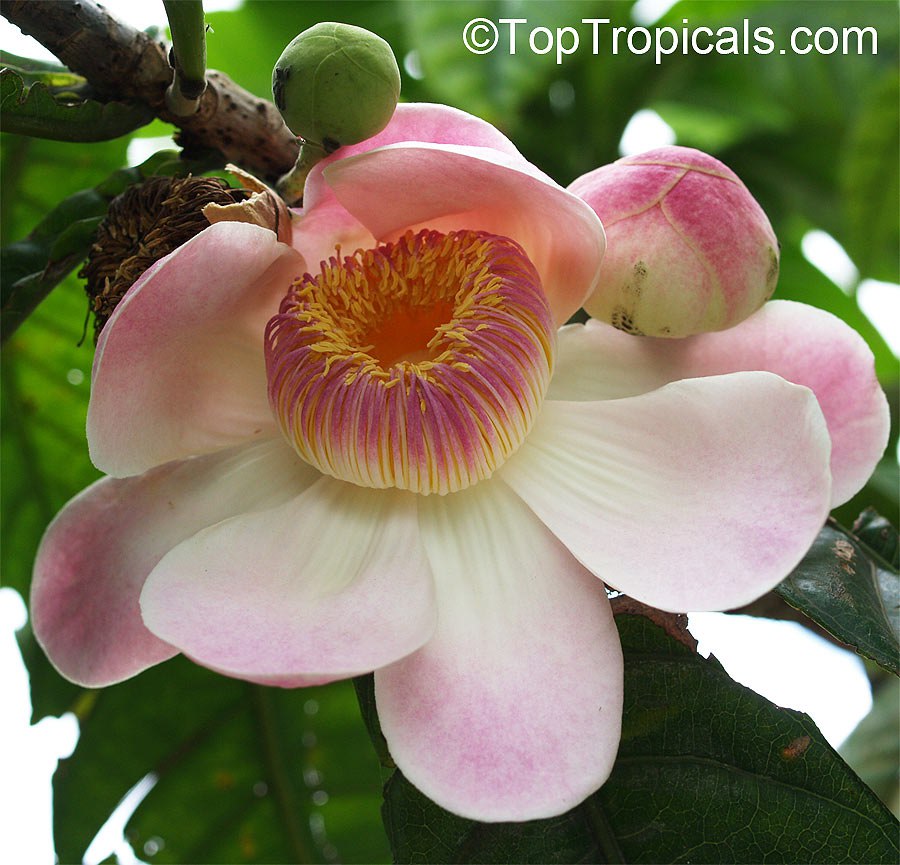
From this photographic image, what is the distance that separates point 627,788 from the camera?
604mm

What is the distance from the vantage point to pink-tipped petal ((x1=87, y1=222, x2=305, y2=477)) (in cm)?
55

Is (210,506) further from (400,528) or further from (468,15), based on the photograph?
(468,15)

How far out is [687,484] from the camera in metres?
0.60

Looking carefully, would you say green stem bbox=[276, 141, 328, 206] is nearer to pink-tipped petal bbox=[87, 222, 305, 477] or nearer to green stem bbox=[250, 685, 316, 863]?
pink-tipped petal bbox=[87, 222, 305, 477]

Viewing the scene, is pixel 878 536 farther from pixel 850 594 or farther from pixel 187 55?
pixel 187 55

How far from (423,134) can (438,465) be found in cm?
19

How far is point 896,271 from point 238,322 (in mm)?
1174

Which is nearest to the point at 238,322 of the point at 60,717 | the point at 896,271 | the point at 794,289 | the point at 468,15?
the point at 60,717

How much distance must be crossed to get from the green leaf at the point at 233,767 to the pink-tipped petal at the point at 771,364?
0.46 m

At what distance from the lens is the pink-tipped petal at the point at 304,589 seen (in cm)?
52

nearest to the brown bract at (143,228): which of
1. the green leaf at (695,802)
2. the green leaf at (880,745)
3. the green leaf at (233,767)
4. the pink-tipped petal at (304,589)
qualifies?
the pink-tipped petal at (304,589)

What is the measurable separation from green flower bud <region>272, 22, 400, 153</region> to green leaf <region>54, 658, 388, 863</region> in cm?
56

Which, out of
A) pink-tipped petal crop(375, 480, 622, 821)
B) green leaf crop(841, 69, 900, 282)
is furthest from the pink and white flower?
green leaf crop(841, 69, 900, 282)

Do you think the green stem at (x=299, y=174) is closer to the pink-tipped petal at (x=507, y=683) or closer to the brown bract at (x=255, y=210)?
the brown bract at (x=255, y=210)
